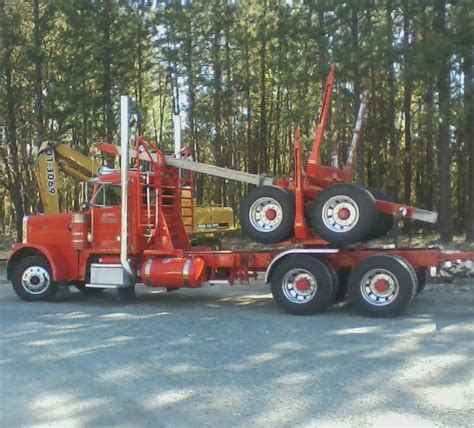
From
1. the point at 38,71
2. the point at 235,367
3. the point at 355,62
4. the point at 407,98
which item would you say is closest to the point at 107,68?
the point at 38,71

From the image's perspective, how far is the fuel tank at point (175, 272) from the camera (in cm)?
1140

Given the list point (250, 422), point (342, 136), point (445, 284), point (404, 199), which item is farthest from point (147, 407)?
point (404, 199)

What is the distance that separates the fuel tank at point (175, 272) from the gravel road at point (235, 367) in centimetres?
50

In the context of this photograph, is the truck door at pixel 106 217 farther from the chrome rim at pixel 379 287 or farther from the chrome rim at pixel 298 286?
the chrome rim at pixel 379 287

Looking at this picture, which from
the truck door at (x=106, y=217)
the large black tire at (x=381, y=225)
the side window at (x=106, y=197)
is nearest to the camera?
the large black tire at (x=381, y=225)

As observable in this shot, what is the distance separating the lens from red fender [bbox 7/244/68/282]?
40.8 feet

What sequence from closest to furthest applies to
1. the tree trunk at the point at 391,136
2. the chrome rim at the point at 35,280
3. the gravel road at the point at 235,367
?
1. the gravel road at the point at 235,367
2. the chrome rim at the point at 35,280
3. the tree trunk at the point at 391,136

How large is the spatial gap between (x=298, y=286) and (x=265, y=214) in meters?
1.32

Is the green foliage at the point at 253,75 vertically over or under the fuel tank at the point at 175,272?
over

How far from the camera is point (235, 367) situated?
7.17 m

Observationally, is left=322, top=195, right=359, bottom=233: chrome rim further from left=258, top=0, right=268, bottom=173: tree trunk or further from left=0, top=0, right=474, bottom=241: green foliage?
left=258, top=0, right=268, bottom=173: tree trunk

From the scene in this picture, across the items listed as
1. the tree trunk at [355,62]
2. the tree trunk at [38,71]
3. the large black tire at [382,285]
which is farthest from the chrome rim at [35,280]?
the tree trunk at [38,71]

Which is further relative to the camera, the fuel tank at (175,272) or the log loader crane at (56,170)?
the log loader crane at (56,170)

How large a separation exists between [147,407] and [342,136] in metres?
19.9
